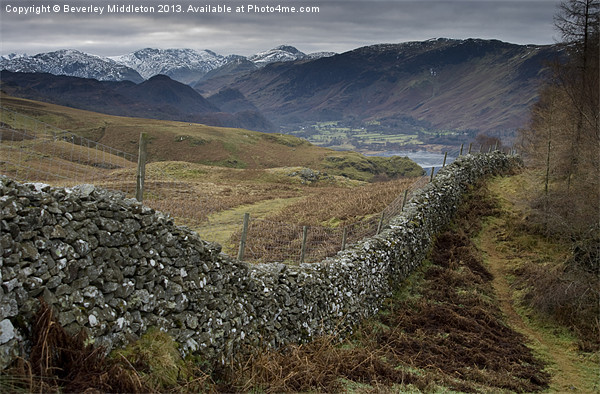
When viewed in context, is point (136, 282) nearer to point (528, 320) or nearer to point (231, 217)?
point (528, 320)

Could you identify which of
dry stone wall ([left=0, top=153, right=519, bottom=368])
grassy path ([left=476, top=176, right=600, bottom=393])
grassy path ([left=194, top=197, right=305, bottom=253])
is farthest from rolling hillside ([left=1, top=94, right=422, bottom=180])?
dry stone wall ([left=0, top=153, right=519, bottom=368])


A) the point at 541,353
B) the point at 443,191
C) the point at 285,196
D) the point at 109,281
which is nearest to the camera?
the point at 109,281

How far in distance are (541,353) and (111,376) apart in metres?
11.6

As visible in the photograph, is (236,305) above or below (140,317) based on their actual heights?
below

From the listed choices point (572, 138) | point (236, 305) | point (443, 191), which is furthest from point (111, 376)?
point (572, 138)

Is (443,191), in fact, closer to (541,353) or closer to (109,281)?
(541,353)

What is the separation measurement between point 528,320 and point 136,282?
43.9 ft

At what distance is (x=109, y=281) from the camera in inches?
235

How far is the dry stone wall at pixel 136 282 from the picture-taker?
4988 millimetres

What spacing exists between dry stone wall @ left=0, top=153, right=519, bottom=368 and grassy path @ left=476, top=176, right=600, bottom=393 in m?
5.44

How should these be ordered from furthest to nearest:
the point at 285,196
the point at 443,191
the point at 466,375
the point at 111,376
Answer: the point at 285,196 < the point at 443,191 < the point at 466,375 < the point at 111,376

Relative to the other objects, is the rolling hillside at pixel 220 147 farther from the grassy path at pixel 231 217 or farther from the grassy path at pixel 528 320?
the grassy path at pixel 528 320

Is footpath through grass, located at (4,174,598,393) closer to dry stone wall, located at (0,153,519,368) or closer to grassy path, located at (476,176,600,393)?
grassy path, located at (476,176,600,393)

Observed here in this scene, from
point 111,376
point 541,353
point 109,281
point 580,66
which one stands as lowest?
point 541,353
